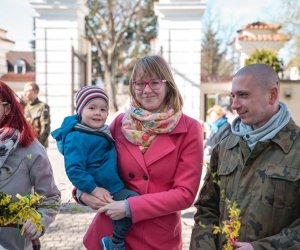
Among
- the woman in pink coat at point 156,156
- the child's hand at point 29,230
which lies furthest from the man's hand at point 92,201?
the child's hand at point 29,230

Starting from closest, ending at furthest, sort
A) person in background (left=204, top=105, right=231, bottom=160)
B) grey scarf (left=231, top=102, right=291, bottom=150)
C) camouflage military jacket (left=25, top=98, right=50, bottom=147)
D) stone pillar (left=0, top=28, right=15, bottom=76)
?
grey scarf (left=231, top=102, right=291, bottom=150) < camouflage military jacket (left=25, top=98, right=50, bottom=147) < person in background (left=204, top=105, right=231, bottom=160) < stone pillar (left=0, top=28, right=15, bottom=76)

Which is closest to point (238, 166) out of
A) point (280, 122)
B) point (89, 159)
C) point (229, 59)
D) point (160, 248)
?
point (280, 122)

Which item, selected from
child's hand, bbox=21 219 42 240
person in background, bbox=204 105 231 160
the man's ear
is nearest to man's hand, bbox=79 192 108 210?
child's hand, bbox=21 219 42 240

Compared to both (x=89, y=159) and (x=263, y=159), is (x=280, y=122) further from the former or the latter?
(x=89, y=159)

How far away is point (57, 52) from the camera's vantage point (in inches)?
530

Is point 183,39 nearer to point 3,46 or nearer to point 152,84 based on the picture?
point 3,46

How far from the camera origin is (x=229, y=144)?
8.03ft

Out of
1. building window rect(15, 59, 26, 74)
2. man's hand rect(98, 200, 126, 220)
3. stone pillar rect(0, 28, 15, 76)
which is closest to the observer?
man's hand rect(98, 200, 126, 220)

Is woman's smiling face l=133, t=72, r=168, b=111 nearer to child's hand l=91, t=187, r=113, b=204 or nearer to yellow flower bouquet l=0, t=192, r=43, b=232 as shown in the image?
child's hand l=91, t=187, r=113, b=204

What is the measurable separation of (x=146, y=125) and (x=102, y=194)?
464 mm

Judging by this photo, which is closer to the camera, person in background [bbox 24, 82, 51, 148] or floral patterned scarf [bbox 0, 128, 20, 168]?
floral patterned scarf [bbox 0, 128, 20, 168]

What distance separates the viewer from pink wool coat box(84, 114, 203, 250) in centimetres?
256

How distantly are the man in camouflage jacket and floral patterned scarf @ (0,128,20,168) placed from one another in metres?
1.18

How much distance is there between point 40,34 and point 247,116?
12018 mm
